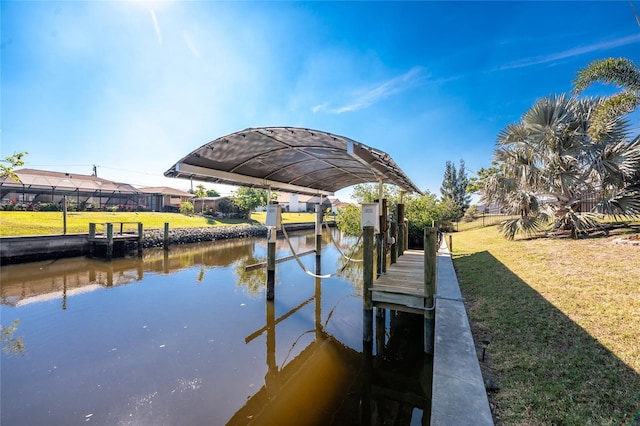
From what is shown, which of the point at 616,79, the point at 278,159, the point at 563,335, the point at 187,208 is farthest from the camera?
the point at 187,208

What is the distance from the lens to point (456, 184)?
36.4m

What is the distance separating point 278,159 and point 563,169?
33.9 ft

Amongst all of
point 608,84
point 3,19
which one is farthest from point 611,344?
point 3,19

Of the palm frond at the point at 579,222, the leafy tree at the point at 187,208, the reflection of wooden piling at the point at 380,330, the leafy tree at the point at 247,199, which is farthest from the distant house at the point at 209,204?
the palm frond at the point at 579,222

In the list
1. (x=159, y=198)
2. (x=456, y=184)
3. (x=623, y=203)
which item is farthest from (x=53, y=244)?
(x=456, y=184)

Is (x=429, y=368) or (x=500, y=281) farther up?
(x=500, y=281)

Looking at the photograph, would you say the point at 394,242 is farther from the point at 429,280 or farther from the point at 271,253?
the point at 271,253

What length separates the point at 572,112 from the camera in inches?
379

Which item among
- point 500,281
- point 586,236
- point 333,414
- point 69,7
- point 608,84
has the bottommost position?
point 333,414

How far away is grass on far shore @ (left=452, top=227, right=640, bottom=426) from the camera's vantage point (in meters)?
2.39

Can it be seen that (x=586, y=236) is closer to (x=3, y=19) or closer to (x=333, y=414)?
(x=333, y=414)

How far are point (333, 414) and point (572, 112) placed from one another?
12.7 metres

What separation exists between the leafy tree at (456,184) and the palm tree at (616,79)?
101 feet

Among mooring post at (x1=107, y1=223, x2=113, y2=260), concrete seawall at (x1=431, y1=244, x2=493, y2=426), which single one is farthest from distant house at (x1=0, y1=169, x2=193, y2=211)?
concrete seawall at (x1=431, y1=244, x2=493, y2=426)
